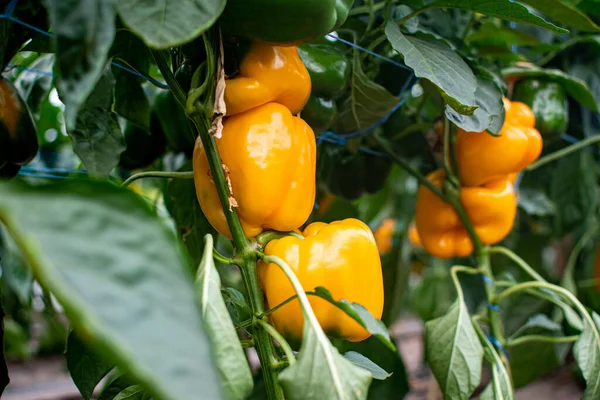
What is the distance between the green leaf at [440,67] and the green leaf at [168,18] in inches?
9.6

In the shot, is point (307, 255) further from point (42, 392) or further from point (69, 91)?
point (42, 392)

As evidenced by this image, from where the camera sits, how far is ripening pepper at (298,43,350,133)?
623 millimetres

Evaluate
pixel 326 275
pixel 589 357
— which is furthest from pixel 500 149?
pixel 326 275

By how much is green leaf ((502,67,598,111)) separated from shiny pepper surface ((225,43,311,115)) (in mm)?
517

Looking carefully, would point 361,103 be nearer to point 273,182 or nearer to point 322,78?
point 322,78

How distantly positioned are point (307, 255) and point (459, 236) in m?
0.46

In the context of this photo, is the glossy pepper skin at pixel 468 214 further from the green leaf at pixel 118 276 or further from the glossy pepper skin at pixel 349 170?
the green leaf at pixel 118 276

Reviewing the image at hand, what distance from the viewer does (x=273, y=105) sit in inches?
19.8

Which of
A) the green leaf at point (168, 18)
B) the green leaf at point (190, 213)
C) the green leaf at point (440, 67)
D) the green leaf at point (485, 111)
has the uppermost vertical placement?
the green leaf at point (168, 18)

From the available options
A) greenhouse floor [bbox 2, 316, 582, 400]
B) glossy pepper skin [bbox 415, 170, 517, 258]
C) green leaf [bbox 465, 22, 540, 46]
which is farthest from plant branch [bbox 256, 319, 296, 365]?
greenhouse floor [bbox 2, 316, 582, 400]

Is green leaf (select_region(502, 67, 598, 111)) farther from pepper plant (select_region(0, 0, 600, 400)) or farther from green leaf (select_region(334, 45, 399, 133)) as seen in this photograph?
green leaf (select_region(334, 45, 399, 133))

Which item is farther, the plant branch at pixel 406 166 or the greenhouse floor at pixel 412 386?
the greenhouse floor at pixel 412 386

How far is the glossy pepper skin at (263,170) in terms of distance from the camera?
0.48 m

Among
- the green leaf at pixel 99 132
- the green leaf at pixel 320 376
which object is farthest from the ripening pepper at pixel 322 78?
the green leaf at pixel 320 376
